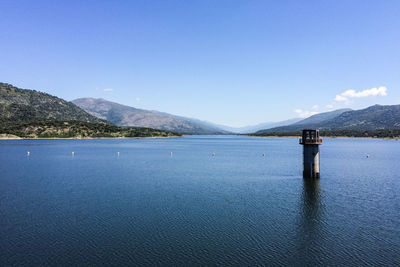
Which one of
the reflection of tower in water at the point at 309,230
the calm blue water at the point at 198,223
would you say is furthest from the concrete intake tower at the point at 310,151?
the reflection of tower in water at the point at 309,230

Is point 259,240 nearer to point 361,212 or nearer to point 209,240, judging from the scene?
point 209,240

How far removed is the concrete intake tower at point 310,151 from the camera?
202 feet

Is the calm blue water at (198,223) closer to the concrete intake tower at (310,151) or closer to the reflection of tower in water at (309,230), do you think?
the reflection of tower in water at (309,230)

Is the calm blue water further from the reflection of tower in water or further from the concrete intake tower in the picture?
the concrete intake tower

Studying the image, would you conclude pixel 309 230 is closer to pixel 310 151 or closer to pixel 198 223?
pixel 198 223

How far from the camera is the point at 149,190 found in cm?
5447

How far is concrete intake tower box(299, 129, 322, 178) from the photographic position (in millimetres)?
61594

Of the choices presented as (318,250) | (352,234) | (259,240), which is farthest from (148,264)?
(352,234)

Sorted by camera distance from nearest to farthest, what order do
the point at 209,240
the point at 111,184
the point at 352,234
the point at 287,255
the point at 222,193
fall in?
1. the point at 287,255
2. the point at 209,240
3. the point at 352,234
4. the point at 222,193
5. the point at 111,184

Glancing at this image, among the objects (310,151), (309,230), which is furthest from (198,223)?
(310,151)

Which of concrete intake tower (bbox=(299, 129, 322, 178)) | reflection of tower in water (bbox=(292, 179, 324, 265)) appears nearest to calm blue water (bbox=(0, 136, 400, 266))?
reflection of tower in water (bbox=(292, 179, 324, 265))

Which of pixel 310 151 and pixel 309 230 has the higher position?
pixel 310 151

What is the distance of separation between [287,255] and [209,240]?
808 centimetres

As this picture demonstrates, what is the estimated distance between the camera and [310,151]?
207 feet
